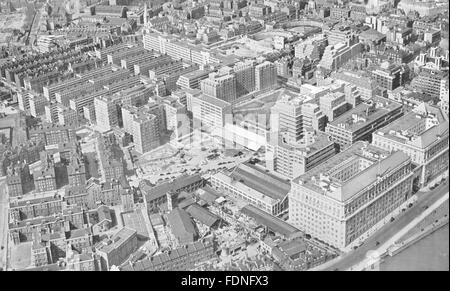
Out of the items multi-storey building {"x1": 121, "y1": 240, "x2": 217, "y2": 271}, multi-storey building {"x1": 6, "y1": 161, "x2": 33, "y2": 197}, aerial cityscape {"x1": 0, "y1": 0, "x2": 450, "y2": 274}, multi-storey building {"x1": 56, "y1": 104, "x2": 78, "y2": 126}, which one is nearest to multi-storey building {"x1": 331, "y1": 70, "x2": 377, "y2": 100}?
aerial cityscape {"x1": 0, "y1": 0, "x2": 450, "y2": 274}

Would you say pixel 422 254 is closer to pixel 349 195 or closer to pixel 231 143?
pixel 349 195

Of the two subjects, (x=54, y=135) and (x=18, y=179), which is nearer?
(x=18, y=179)

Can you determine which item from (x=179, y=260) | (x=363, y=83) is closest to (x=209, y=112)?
(x=363, y=83)

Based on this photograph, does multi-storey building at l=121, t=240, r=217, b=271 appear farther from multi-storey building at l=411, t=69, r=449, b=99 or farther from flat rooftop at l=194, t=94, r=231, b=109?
multi-storey building at l=411, t=69, r=449, b=99

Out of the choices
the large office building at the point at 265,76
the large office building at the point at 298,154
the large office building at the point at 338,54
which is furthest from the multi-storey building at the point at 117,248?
the large office building at the point at 338,54

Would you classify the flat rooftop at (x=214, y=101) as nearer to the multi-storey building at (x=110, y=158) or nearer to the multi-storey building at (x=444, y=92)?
the multi-storey building at (x=110, y=158)
